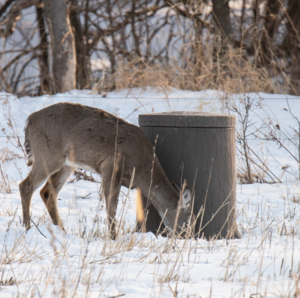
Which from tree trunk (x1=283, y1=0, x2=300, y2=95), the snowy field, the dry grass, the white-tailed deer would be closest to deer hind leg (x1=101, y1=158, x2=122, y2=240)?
the white-tailed deer

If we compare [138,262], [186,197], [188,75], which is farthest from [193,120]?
[188,75]

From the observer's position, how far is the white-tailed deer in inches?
165

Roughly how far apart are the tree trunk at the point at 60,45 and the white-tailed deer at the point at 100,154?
7591 mm

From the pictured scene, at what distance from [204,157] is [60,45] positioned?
838cm

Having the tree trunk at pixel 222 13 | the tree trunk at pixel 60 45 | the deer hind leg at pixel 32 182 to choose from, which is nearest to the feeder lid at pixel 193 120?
the deer hind leg at pixel 32 182

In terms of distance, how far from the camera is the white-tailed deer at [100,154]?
4.20m

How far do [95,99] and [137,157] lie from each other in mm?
6679

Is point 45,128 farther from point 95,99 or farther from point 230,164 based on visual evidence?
point 95,99

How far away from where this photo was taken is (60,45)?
11625 millimetres

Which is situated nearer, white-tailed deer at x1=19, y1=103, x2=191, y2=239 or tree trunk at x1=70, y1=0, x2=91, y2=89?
white-tailed deer at x1=19, y1=103, x2=191, y2=239

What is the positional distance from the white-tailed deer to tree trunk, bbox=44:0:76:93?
24.9 feet

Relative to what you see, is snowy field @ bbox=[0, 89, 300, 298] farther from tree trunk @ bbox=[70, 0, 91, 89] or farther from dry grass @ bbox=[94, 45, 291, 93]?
tree trunk @ bbox=[70, 0, 91, 89]

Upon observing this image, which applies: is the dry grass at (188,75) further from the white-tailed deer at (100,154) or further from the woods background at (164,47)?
the white-tailed deer at (100,154)

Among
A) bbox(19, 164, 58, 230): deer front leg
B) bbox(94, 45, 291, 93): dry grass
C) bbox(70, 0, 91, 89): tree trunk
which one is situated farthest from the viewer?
bbox(70, 0, 91, 89): tree trunk
